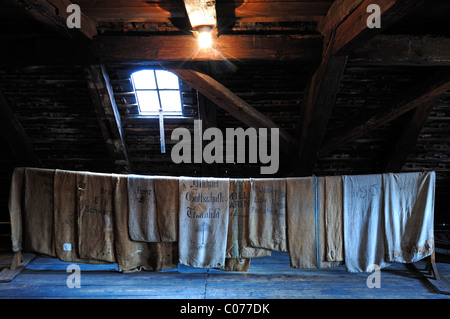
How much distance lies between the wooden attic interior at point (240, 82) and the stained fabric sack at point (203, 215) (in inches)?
39.7

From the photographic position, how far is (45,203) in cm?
380

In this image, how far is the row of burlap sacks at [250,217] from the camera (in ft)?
11.9

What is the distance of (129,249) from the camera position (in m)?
3.74

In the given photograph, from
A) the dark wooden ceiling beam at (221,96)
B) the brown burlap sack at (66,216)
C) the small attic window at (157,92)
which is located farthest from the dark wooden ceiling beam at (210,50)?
the brown burlap sack at (66,216)

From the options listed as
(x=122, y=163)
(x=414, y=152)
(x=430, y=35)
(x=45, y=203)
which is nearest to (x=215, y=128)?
(x=122, y=163)

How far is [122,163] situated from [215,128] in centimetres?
171

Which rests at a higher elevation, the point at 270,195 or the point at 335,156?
the point at 335,156

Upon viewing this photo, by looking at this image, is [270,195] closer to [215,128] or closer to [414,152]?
[215,128]

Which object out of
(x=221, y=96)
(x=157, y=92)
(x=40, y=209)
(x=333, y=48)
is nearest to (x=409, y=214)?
(x=333, y=48)

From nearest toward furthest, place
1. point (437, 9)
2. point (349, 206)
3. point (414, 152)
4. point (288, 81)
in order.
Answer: point (437, 9)
point (349, 206)
point (288, 81)
point (414, 152)

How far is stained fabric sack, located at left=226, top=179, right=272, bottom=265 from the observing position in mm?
3684

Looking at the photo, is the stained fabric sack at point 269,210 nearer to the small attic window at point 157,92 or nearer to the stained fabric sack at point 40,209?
the small attic window at point 157,92

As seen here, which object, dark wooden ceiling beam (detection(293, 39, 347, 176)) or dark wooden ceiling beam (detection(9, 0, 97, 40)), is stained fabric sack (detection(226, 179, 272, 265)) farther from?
dark wooden ceiling beam (detection(9, 0, 97, 40))

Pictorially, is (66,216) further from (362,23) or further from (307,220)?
(362,23)
